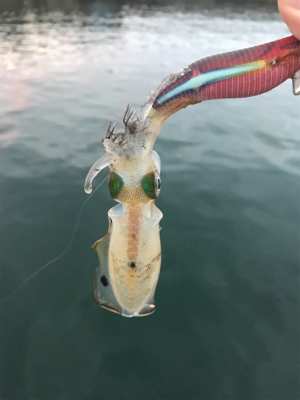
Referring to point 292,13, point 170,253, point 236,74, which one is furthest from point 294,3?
point 170,253

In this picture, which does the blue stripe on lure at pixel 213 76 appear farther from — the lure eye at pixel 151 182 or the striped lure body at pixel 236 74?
the lure eye at pixel 151 182

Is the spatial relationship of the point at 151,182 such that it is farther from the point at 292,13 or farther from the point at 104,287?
the point at 104,287


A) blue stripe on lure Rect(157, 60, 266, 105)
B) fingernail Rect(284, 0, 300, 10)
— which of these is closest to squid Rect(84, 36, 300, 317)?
blue stripe on lure Rect(157, 60, 266, 105)

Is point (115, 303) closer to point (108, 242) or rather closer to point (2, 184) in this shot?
point (108, 242)

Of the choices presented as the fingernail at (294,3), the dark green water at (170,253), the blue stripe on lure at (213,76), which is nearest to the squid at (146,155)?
the blue stripe on lure at (213,76)

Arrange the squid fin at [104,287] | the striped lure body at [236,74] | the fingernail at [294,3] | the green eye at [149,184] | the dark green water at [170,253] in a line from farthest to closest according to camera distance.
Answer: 1. the dark green water at [170,253]
2. the squid fin at [104,287]
3. the green eye at [149,184]
4. the striped lure body at [236,74]
5. the fingernail at [294,3]

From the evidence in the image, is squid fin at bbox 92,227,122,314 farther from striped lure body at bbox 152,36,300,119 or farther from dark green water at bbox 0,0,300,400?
striped lure body at bbox 152,36,300,119
